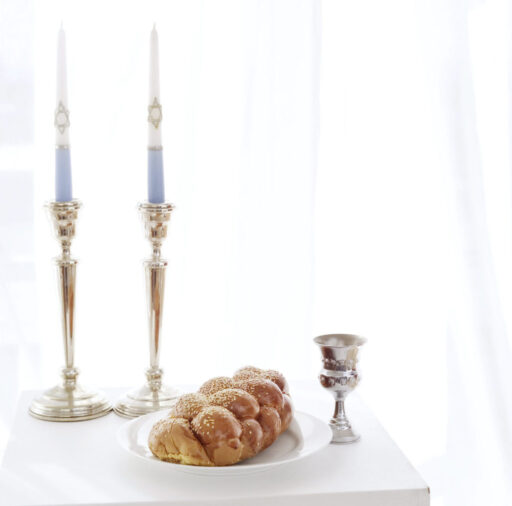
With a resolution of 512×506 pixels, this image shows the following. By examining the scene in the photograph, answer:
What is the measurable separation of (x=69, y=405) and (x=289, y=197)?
68cm

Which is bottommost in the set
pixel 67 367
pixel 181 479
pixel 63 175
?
pixel 181 479

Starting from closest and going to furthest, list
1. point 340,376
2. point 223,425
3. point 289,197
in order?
1. point 223,425
2. point 340,376
3. point 289,197

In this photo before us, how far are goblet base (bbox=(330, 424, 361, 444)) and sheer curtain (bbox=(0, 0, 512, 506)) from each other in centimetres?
65

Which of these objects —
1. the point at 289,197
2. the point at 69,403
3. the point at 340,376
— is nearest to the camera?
the point at 340,376

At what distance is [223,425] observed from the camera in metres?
0.83

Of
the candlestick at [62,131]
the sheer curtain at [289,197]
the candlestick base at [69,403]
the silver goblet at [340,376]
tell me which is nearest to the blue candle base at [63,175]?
the candlestick at [62,131]

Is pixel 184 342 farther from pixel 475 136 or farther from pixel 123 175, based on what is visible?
pixel 475 136

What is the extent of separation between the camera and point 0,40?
4.83 ft

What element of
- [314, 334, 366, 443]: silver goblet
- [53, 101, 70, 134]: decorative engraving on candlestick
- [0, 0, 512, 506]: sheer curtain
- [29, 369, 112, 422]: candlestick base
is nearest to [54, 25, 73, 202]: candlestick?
[53, 101, 70, 134]: decorative engraving on candlestick

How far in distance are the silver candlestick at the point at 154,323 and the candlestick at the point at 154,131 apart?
19 millimetres

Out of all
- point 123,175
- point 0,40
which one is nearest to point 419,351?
point 123,175

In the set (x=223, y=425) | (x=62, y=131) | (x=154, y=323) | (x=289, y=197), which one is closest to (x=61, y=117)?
(x=62, y=131)

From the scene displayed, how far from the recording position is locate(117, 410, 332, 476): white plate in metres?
0.84

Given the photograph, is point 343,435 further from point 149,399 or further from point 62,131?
point 62,131
